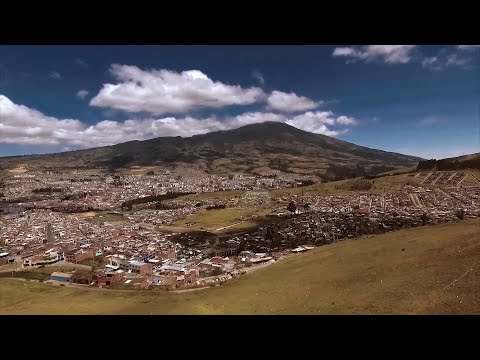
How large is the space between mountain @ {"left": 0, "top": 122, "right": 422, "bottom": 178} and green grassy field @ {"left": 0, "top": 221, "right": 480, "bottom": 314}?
7569cm

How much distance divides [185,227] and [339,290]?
86.0 feet

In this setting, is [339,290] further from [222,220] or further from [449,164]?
[449,164]

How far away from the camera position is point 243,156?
450 feet

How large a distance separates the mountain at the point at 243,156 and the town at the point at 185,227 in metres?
44.5

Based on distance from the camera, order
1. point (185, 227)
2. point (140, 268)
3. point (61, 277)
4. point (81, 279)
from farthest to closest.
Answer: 1. point (185, 227)
2. point (140, 268)
3. point (61, 277)
4. point (81, 279)

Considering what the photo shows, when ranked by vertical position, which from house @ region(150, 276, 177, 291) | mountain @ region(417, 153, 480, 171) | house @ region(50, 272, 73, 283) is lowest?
house @ region(50, 272, 73, 283)

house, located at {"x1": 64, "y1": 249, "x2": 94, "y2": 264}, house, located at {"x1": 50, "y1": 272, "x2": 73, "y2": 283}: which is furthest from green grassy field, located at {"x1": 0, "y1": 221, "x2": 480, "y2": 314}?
house, located at {"x1": 64, "y1": 249, "x2": 94, "y2": 264}

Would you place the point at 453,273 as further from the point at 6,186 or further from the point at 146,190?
the point at 6,186

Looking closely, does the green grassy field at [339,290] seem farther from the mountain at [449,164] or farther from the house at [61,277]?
the mountain at [449,164]

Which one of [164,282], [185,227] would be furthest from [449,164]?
[164,282]

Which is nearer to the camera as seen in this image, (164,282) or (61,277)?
(164,282)

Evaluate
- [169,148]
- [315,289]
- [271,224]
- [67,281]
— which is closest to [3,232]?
[67,281]

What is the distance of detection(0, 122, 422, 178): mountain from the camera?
109312 mm

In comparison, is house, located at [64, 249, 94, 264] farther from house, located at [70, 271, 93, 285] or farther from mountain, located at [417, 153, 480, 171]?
mountain, located at [417, 153, 480, 171]
